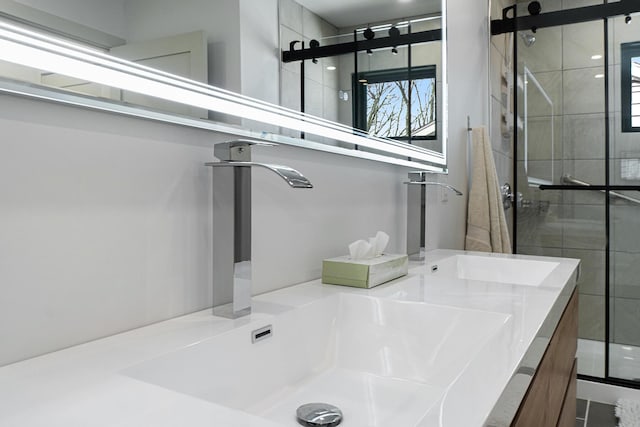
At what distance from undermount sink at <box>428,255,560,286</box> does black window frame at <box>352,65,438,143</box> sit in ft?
1.44

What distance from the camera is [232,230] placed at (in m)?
0.81

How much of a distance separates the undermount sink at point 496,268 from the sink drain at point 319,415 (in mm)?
781

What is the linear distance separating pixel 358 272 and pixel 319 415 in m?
0.38

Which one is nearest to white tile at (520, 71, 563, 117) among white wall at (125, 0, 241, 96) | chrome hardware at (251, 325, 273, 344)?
white wall at (125, 0, 241, 96)

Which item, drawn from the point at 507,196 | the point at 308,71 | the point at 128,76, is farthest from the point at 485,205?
the point at 128,76

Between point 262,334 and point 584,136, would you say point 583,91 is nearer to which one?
point 584,136

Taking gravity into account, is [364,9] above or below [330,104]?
above

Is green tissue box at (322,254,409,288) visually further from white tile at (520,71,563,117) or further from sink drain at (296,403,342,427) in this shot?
white tile at (520,71,563,117)

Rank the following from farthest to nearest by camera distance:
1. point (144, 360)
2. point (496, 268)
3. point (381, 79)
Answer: point (496, 268)
point (381, 79)
point (144, 360)

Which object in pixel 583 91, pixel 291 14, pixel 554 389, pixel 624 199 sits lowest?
pixel 554 389

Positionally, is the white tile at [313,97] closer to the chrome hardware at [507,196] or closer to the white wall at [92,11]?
the white wall at [92,11]

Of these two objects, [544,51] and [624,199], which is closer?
[624,199]

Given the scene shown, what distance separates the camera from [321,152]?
1175mm

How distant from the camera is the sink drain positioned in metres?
0.69
